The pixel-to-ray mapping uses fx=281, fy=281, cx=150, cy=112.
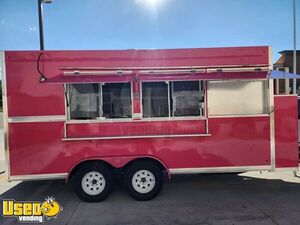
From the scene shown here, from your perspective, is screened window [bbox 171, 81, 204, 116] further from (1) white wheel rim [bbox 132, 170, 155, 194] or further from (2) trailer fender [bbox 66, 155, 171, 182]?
(1) white wheel rim [bbox 132, 170, 155, 194]

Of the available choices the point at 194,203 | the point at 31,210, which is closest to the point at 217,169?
the point at 194,203

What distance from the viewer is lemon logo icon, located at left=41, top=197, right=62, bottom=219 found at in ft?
15.8

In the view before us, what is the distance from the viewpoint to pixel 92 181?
17.3 feet

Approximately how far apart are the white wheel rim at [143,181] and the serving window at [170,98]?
3.61 feet

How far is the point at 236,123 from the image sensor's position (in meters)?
5.31

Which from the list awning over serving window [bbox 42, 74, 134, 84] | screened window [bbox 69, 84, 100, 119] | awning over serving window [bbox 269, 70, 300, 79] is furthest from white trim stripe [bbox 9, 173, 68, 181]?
awning over serving window [bbox 269, 70, 300, 79]

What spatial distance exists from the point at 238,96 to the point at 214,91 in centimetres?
47

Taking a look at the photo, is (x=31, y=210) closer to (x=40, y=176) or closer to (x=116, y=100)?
(x=40, y=176)

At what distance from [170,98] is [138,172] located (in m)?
1.52

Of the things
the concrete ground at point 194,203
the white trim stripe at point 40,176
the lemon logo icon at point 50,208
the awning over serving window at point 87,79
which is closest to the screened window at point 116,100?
the awning over serving window at point 87,79

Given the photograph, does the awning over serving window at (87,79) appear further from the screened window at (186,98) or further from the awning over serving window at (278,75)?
the awning over serving window at (278,75)

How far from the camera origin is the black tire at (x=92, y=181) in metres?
5.23

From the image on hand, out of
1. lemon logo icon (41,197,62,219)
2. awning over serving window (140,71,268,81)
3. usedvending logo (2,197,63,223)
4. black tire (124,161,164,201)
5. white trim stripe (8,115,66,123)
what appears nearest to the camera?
usedvending logo (2,197,63,223)

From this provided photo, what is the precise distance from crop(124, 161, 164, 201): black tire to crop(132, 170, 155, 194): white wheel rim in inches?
1.0
